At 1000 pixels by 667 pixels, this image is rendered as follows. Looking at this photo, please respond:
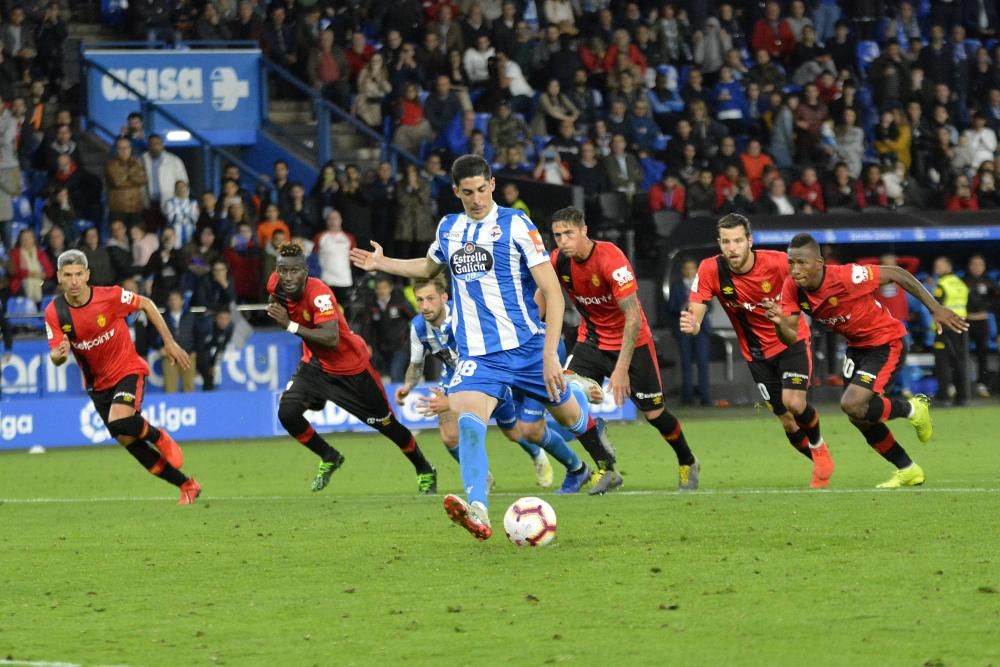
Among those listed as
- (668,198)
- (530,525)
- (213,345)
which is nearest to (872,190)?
(668,198)

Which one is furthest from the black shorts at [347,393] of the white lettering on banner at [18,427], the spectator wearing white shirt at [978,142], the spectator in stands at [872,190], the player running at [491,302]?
the spectator wearing white shirt at [978,142]

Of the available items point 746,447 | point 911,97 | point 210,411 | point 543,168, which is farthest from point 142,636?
point 911,97

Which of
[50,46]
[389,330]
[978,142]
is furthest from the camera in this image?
[978,142]

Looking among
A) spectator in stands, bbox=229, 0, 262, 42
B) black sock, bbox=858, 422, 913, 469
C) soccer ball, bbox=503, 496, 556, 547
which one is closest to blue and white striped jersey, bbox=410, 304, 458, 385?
black sock, bbox=858, 422, 913, 469

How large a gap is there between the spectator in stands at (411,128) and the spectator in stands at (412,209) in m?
2.56

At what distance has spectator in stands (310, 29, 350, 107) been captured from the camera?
2762cm

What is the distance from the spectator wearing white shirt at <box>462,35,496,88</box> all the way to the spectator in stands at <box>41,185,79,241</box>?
7601 mm

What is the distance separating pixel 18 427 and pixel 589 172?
30.3ft

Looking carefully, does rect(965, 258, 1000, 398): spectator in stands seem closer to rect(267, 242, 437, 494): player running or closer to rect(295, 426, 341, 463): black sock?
rect(267, 242, 437, 494): player running

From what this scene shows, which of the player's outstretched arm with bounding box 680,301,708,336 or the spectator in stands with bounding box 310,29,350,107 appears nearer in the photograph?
the player's outstretched arm with bounding box 680,301,708,336

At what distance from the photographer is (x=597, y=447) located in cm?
1302

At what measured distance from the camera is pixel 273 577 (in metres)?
8.92

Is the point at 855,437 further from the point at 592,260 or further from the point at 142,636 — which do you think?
the point at 142,636

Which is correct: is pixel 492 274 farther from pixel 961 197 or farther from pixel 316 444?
pixel 961 197
